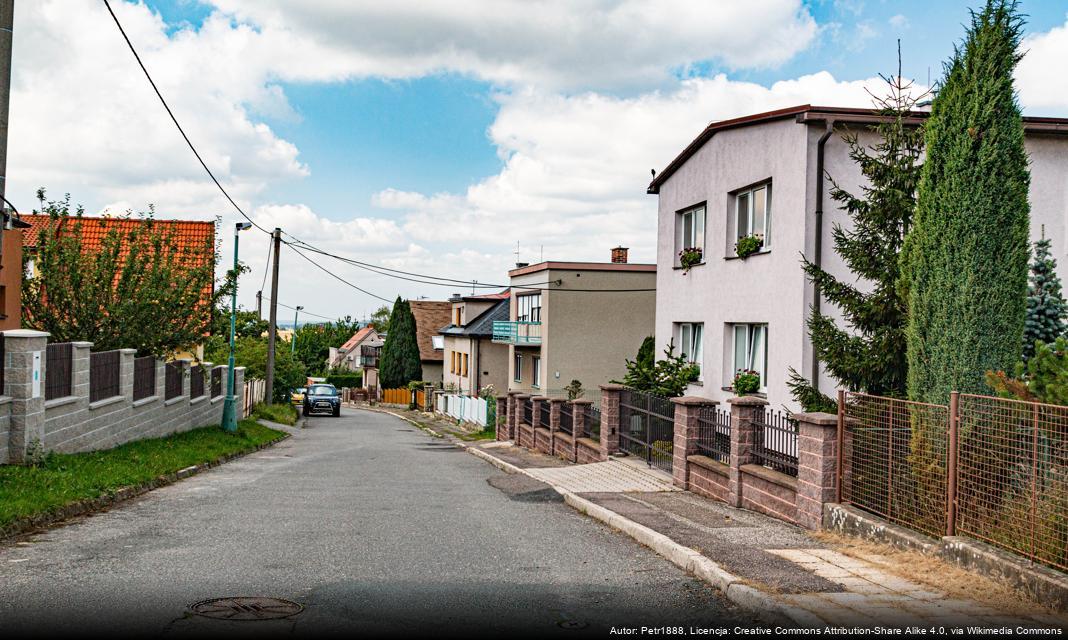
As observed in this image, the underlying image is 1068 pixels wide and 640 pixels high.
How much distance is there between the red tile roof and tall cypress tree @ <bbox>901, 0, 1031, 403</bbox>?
67267 millimetres

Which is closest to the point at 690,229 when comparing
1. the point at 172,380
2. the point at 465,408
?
the point at 172,380

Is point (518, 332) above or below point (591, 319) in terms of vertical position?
below

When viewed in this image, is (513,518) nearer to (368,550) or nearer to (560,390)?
(368,550)

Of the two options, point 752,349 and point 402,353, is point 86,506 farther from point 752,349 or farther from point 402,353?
point 402,353

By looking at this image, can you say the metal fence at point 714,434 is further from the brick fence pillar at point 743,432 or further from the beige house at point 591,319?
the beige house at point 591,319

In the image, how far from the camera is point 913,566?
788cm

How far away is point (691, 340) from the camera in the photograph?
22.1m

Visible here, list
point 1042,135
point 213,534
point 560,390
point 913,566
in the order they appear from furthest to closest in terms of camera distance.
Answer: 1. point 560,390
2. point 1042,135
3. point 213,534
4. point 913,566

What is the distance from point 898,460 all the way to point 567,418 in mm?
13307

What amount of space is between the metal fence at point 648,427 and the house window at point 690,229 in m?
5.25

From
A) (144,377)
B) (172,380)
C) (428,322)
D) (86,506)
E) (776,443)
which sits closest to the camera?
(86,506)

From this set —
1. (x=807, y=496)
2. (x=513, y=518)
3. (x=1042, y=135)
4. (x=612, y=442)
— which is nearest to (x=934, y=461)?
(x=807, y=496)

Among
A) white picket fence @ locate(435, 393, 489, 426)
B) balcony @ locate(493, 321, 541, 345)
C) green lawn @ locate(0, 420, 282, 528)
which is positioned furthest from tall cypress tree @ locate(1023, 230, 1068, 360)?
white picket fence @ locate(435, 393, 489, 426)

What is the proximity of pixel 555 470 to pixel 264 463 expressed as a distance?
7198 mm
